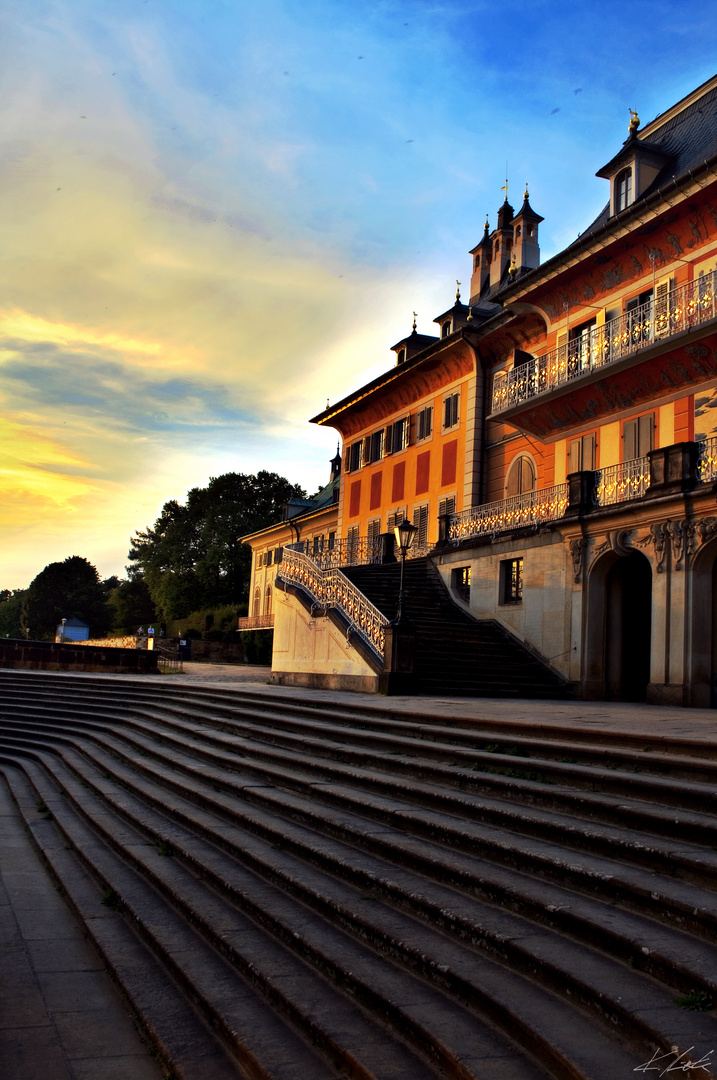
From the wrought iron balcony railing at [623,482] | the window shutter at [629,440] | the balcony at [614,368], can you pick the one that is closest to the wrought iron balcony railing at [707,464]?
the wrought iron balcony railing at [623,482]

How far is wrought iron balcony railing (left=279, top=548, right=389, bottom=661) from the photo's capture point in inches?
741

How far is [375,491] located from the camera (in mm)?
36062

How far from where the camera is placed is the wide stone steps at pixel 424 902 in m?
4.13

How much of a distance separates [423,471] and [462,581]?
8.03 m

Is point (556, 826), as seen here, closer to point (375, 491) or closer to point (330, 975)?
point (330, 975)

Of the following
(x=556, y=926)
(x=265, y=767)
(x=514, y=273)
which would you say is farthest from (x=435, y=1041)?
(x=514, y=273)

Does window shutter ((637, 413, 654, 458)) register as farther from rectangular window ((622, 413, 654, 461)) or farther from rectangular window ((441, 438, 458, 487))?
rectangular window ((441, 438, 458, 487))

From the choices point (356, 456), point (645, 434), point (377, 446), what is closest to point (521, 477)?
point (645, 434)

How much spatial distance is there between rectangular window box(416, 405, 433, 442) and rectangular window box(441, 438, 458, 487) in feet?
5.15

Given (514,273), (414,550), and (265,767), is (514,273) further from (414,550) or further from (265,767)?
(265,767)

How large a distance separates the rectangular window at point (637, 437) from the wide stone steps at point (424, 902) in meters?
12.6

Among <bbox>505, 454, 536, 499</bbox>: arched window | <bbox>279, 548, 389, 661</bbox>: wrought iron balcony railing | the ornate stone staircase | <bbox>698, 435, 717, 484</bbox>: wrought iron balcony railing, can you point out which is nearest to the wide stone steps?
the ornate stone staircase

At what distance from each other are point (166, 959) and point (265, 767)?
13.7ft

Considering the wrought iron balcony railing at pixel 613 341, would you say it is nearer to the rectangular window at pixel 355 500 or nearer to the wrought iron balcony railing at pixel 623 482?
the wrought iron balcony railing at pixel 623 482
